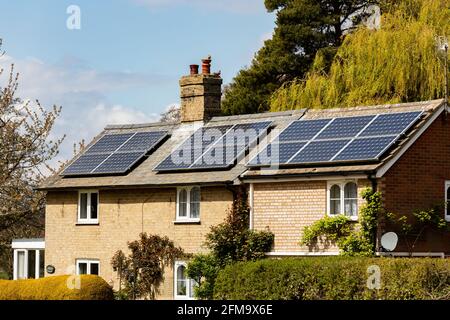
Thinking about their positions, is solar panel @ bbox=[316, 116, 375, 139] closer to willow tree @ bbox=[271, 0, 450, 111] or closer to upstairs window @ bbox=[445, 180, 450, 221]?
upstairs window @ bbox=[445, 180, 450, 221]

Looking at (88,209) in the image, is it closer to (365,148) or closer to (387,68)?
(365,148)

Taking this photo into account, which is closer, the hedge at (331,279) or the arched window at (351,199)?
the hedge at (331,279)

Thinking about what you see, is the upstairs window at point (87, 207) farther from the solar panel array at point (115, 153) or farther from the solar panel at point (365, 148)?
the solar panel at point (365, 148)

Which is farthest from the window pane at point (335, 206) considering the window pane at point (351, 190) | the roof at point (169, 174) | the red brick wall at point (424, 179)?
the roof at point (169, 174)

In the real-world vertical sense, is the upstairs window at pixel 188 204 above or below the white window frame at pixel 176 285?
above

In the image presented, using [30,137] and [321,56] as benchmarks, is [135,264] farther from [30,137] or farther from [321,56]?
[321,56]

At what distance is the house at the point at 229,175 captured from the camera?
37531mm

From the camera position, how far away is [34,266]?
49219 millimetres

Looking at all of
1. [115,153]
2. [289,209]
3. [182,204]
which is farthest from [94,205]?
[289,209]

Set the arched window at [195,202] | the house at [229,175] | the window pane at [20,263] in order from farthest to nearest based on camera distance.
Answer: the window pane at [20,263]
the arched window at [195,202]
the house at [229,175]

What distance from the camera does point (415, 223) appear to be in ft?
123

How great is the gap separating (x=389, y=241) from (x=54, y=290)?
1047cm
